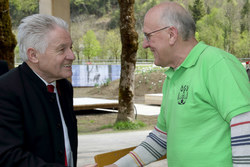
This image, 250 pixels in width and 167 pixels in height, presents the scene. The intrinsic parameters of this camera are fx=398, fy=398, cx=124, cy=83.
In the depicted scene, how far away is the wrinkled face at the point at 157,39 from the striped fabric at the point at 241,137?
0.65 metres

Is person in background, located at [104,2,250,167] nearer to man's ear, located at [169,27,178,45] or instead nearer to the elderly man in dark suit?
man's ear, located at [169,27,178,45]

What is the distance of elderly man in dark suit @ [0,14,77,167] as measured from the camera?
2045 millimetres

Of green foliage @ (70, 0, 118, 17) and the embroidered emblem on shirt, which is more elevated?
green foliage @ (70, 0, 118, 17)

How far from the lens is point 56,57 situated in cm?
231

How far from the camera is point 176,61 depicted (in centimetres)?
233

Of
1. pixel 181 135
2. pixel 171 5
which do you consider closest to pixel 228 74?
pixel 181 135

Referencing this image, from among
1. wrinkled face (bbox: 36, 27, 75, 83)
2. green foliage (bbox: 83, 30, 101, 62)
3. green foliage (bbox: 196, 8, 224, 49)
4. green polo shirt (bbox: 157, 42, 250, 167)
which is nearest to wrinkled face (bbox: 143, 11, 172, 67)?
green polo shirt (bbox: 157, 42, 250, 167)

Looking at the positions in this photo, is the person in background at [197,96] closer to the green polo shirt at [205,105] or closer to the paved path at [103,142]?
the green polo shirt at [205,105]

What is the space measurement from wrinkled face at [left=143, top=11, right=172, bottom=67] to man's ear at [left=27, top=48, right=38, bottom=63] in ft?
2.15

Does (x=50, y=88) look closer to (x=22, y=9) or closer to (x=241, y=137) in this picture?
(x=241, y=137)

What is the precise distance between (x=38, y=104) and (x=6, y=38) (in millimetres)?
7427

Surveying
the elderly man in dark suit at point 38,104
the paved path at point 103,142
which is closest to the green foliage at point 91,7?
the paved path at point 103,142

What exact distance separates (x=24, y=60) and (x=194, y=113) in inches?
40.2

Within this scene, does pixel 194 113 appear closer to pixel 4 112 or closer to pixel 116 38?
pixel 4 112
